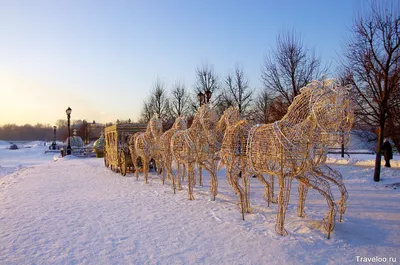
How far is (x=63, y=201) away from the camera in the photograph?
26.7 ft

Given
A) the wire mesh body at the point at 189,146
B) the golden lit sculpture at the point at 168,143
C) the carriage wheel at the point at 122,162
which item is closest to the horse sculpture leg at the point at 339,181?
the wire mesh body at the point at 189,146

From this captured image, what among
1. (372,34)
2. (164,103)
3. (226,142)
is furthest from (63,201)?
(164,103)

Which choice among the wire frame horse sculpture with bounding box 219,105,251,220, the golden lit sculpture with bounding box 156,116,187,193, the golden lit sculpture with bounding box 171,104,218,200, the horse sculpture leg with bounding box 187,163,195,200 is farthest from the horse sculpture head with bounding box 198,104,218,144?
the wire frame horse sculpture with bounding box 219,105,251,220

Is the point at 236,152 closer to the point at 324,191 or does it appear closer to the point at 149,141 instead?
the point at 324,191

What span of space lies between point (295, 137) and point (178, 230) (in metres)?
2.65

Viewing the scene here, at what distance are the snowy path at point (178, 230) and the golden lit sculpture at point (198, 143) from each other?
902 millimetres

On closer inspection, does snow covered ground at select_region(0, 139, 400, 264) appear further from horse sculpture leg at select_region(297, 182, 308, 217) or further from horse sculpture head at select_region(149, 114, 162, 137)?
horse sculpture head at select_region(149, 114, 162, 137)

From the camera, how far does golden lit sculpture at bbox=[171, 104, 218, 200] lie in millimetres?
8281

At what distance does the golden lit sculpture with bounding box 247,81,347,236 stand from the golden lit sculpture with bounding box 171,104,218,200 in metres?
2.84

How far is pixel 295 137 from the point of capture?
495 centimetres

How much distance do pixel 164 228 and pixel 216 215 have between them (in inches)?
51.7

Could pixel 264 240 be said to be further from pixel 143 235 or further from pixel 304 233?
pixel 143 235

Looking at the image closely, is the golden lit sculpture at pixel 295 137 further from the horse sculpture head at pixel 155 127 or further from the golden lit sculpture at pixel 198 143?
the horse sculpture head at pixel 155 127

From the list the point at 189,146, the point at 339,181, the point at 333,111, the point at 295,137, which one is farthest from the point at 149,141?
the point at 333,111
